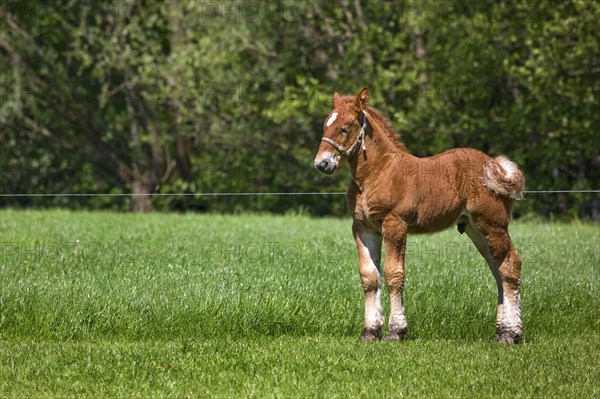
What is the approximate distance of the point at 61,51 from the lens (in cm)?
3191

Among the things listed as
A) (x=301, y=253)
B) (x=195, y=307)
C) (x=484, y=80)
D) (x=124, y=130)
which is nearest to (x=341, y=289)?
(x=195, y=307)

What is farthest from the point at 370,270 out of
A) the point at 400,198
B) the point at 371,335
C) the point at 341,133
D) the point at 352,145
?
the point at 341,133

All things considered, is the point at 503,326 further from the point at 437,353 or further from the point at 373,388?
the point at 373,388

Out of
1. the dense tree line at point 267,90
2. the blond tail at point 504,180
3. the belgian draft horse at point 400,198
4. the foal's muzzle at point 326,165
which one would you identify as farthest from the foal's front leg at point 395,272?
the dense tree line at point 267,90

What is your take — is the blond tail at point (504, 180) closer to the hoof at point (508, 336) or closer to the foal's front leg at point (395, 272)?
the foal's front leg at point (395, 272)

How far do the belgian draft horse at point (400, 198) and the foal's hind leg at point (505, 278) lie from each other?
0.03ft

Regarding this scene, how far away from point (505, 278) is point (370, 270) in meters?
1.41

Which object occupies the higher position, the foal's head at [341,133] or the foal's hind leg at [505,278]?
the foal's head at [341,133]

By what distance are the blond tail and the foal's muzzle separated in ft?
5.42

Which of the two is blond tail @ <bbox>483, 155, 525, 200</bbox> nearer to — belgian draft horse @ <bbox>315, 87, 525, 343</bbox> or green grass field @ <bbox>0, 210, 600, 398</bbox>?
belgian draft horse @ <bbox>315, 87, 525, 343</bbox>

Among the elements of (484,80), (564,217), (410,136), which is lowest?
(564,217)

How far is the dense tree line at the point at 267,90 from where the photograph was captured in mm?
23547

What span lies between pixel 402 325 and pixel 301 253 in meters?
5.45

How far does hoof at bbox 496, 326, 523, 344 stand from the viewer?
396 inches
